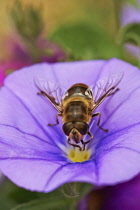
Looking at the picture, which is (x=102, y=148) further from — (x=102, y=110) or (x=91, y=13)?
(x=91, y=13)

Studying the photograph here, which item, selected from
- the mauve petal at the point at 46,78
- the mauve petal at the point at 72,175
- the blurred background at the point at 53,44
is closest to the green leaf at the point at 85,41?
the blurred background at the point at 53,44

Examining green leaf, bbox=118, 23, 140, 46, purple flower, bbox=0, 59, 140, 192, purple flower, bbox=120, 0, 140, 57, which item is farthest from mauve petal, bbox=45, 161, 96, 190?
purple flower, bbox=120, 0, 140, 57

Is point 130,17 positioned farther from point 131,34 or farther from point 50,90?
point 50,90

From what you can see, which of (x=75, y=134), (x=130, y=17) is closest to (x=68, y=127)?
(x=75, y=134)

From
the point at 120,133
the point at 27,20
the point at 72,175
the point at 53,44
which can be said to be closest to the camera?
the point at 72,175

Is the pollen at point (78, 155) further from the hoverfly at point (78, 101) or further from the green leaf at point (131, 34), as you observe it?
the green leaf at point (131, 34)

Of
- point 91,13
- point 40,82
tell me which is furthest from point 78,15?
point 40,82
